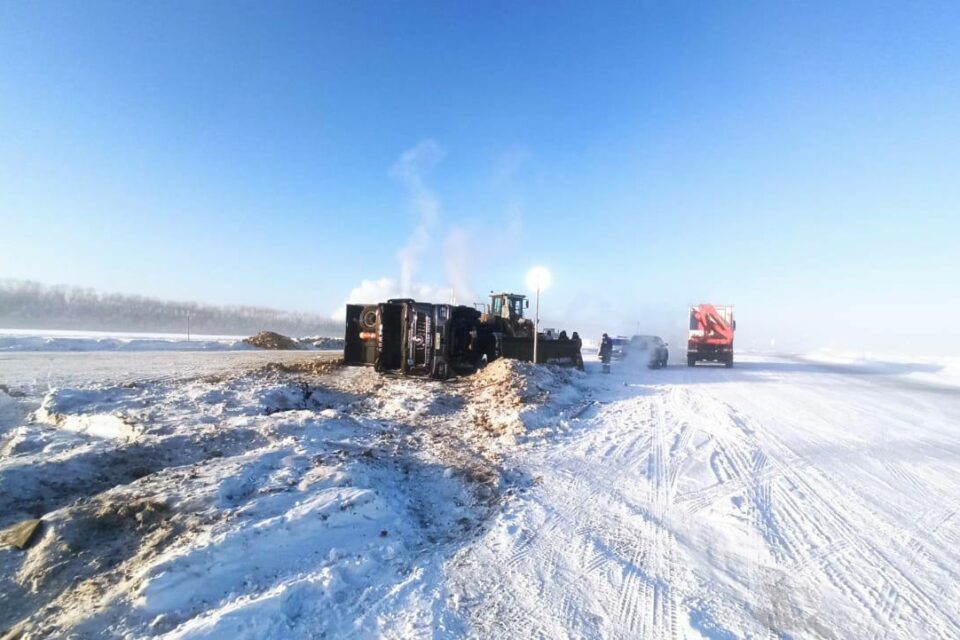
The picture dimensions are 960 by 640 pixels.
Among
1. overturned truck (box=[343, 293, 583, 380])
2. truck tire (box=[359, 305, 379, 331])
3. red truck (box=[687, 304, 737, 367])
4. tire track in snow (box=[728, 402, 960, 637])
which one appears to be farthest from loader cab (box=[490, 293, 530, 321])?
tire track in snow (box=[728, 402, 960, 637])

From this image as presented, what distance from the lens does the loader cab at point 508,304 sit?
68.2 ft

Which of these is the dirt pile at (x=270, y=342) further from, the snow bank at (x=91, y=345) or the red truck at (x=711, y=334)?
the red truck at (x=711, y=334)

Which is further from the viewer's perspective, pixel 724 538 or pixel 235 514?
pixel 724 538

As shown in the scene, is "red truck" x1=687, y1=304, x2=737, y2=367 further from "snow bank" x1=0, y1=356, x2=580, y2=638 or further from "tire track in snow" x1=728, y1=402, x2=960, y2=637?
"tire track in snow" x1=728, y1=402, x2=960, y2=637

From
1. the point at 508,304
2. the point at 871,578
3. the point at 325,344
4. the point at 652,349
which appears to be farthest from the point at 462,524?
the point at 325,344

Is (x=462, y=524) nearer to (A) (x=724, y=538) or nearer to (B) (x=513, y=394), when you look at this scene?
(A) (x=724, y=538)

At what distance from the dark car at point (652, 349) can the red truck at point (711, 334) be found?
1.61 meters

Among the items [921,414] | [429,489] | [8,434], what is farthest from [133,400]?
[921,414]

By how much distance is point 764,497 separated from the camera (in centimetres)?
536

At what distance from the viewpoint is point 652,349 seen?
25406 mm

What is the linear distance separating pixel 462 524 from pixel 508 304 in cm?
1665

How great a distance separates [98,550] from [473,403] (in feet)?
24.2

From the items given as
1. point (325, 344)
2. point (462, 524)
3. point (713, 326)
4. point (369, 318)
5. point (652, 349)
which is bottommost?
point (325, 344)

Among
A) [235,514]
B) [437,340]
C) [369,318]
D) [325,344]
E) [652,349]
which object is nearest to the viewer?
[235,514]
